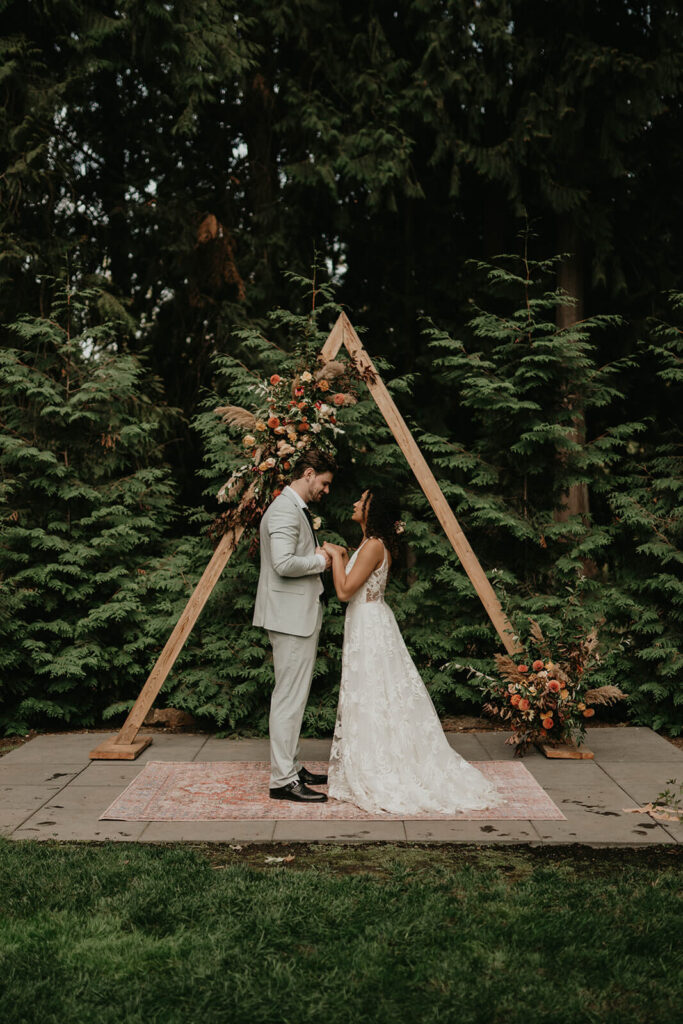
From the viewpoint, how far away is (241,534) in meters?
6.73

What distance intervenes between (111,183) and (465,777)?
296 inches

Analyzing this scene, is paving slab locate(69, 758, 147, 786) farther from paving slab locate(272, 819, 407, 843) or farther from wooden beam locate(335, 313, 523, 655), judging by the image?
wooden beam locate(335, 313, 523, 655)

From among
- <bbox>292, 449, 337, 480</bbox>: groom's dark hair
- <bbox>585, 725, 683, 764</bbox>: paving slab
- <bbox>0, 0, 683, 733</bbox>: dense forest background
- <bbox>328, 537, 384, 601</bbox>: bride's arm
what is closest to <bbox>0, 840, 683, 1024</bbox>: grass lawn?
<bbox>328, 537, 384, 601</bbox>: bride's arm

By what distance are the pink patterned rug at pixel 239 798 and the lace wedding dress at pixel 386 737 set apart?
11cm

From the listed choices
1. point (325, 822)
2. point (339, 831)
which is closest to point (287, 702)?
point (325, 822)

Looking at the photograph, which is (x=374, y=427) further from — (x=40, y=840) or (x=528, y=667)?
(x=40, y=840)

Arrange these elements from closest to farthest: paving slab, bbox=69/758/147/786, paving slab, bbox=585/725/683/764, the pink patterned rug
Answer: the pink patterned rug → paving slab, bbox=69/758/147/786 → paving slab, bbox=585/725/683/764

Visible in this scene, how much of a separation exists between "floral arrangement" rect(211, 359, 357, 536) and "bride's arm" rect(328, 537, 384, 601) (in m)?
0.84

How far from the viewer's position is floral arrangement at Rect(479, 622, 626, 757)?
21.0 ft

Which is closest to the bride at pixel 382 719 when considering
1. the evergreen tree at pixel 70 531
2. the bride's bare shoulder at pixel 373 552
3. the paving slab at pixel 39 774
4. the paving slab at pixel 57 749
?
the bride's bare shoulder at pixel 373 552

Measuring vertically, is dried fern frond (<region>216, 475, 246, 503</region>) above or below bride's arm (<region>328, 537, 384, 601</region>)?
above

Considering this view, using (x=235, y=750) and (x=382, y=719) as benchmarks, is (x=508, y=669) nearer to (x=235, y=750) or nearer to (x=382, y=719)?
(x=382, y=719)

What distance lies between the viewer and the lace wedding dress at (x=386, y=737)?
5332mm

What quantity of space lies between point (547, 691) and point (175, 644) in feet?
8.70
